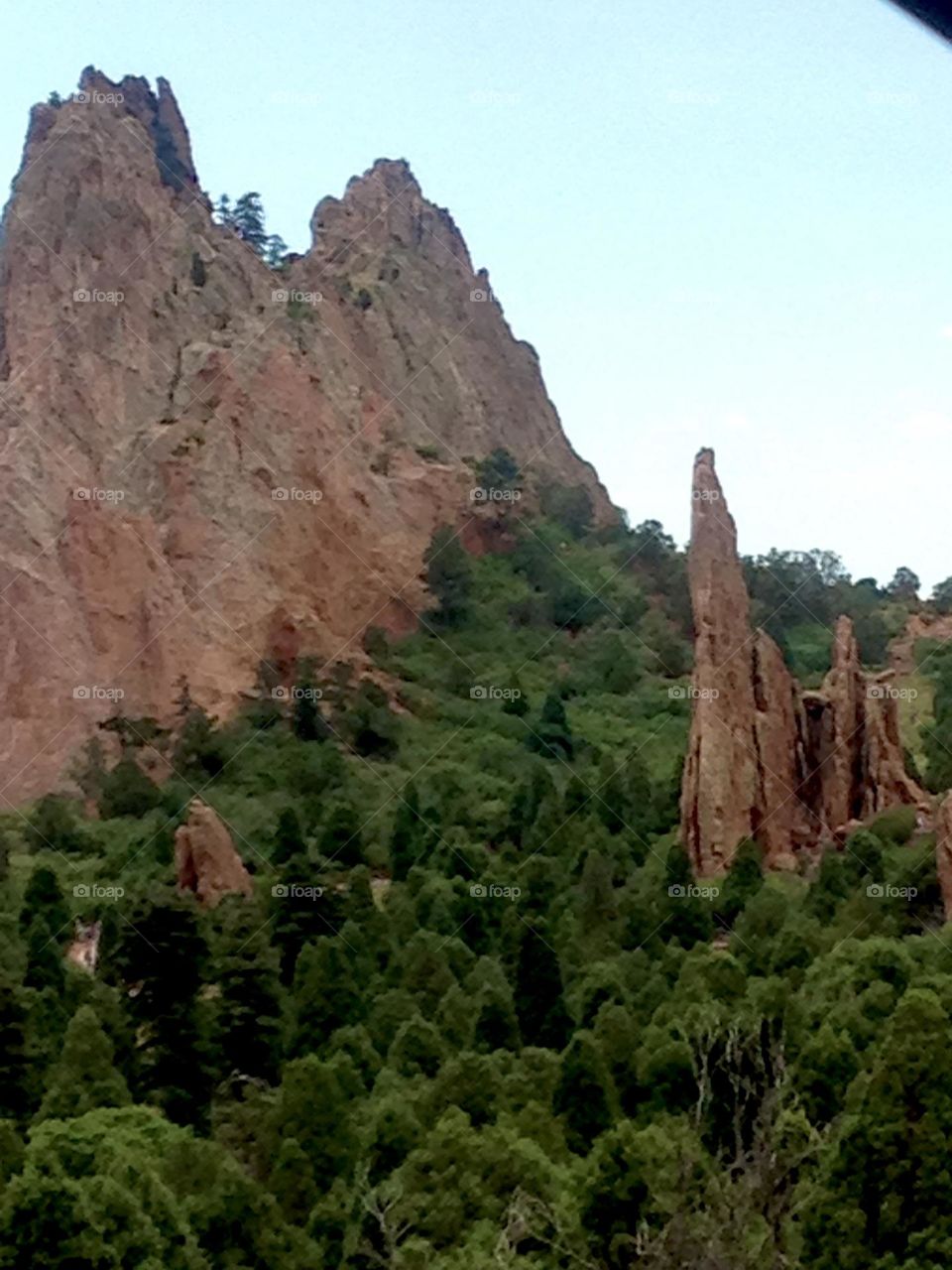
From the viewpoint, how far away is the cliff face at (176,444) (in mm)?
26484

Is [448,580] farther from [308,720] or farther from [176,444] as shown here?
[308,720]

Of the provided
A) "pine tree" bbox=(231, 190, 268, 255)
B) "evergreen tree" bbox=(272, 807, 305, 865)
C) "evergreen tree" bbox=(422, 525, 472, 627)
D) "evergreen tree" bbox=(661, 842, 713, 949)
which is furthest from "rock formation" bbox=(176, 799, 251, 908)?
"pine tree" bbox=(231, 190, 268, 255)

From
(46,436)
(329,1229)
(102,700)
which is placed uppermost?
(46,436)

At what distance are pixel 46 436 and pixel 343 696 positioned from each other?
7.23 meters

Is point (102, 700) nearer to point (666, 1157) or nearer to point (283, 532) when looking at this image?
point (283, 532)

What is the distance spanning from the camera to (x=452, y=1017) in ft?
42.3

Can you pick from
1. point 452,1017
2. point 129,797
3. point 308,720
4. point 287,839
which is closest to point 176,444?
point 308,720

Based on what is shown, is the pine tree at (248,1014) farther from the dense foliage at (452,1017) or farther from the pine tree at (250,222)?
the pine tree at (250,222)

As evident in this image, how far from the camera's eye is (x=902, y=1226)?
7855 millimetres

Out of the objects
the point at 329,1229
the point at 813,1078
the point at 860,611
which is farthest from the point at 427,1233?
the point at 860,611

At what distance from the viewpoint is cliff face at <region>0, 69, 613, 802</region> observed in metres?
26.5

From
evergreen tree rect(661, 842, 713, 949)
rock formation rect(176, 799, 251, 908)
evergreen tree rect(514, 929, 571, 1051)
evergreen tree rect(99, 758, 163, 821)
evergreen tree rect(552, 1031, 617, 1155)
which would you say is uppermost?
evergreen tree rect(99, 758, 163, 821)

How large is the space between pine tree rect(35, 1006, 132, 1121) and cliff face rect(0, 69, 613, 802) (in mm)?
13484

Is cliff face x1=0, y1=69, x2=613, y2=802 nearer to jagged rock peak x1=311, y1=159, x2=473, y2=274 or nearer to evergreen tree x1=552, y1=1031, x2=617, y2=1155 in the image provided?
jagged rock peak x1=311, y1=159, x2=473, y2=274
